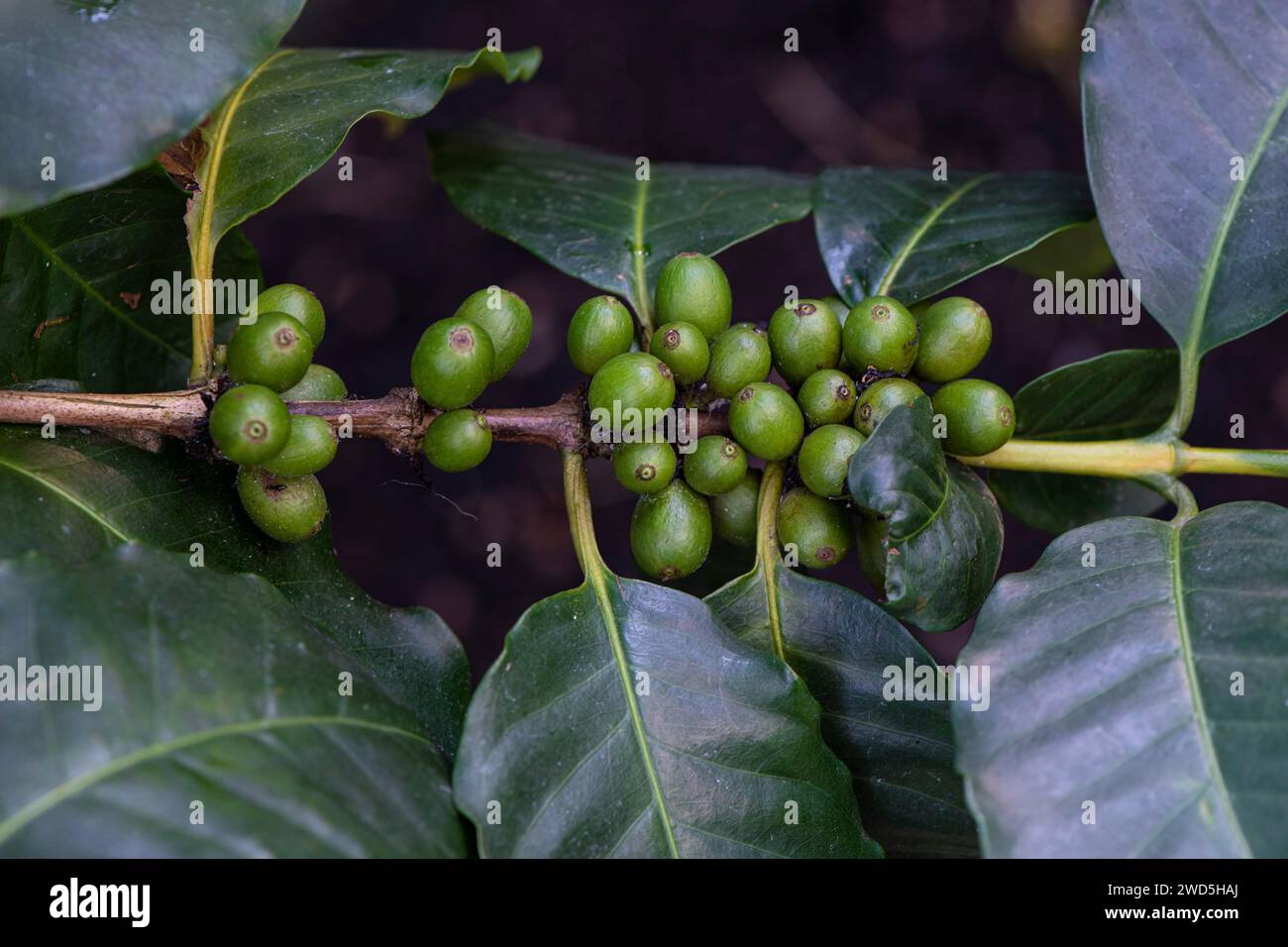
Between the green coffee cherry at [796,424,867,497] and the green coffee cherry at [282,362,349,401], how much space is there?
66cm

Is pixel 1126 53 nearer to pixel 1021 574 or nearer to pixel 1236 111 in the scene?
pixel 1236 111

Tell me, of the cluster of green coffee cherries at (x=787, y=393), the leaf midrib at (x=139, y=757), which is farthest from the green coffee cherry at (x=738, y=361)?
the leaf midrib at (x=139, y=757)

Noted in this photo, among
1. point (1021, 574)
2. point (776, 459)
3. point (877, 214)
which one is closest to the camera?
point (1021, 574)

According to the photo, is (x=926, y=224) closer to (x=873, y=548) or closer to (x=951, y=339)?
(x=951, y=339)

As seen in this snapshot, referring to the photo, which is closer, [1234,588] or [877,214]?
[1234,588]

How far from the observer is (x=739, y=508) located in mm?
1737

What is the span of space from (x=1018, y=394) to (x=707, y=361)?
58 cm

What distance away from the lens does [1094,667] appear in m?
1.42

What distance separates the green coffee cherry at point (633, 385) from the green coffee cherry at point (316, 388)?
377 mm

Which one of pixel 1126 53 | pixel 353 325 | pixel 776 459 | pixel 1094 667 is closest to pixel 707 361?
pixel 776 459

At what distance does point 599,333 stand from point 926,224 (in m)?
0.72

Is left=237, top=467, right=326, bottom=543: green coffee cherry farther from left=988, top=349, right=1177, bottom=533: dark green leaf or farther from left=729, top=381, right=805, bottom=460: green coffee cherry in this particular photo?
left=988, top=349, right=1177, bottom=533: dark green leaf

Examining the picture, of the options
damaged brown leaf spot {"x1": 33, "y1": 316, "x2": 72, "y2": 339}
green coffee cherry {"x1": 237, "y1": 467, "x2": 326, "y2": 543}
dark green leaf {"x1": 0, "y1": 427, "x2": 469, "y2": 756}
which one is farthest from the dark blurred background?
→ green coffee cherry {"x1": 237, "y1": 467, "x2": 326, "y2": 543}

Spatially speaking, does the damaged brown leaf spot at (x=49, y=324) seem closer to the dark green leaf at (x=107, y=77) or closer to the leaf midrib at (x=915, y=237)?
the dark green leaf at (x=107, y=77)
